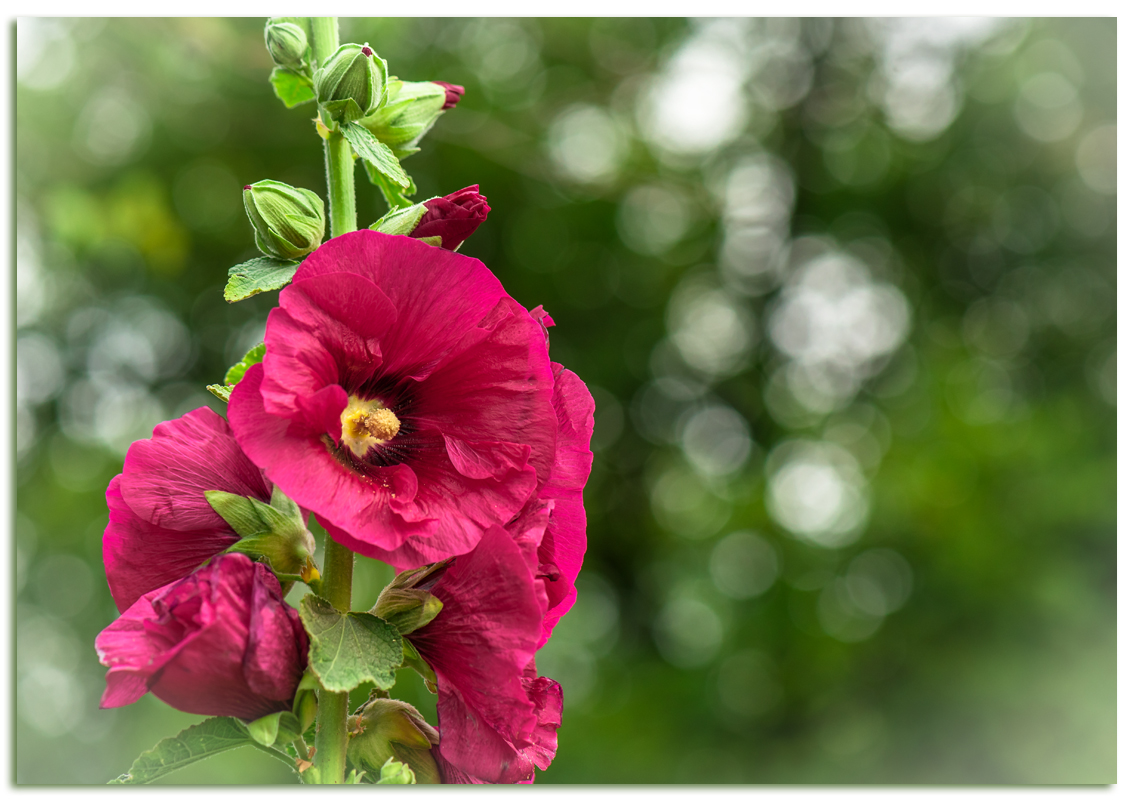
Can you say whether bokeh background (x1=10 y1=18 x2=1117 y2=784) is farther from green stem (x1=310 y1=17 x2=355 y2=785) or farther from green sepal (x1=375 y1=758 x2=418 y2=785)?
green sepal (x1=375 y1=758 x2=418 y2=785)

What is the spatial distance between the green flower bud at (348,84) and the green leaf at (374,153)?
0.04ft

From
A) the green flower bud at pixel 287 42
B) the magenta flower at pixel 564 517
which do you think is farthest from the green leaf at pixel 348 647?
the green flower bud at pixel 287 42

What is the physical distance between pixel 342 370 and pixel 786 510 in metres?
5.01

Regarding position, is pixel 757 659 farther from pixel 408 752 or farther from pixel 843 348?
pixel 408 752

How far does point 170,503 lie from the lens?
668mm

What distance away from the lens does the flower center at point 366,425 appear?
2.23ft

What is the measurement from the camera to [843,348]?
572 cm

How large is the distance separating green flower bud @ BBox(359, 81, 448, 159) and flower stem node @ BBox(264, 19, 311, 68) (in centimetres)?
8

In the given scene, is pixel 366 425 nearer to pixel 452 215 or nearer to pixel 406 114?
pixel 452 215

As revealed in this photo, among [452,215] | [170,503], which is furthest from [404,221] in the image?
[170,503]

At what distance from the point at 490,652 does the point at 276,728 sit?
0.14 metres

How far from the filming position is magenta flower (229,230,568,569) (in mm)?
596

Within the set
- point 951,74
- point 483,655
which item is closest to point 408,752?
point 483,655

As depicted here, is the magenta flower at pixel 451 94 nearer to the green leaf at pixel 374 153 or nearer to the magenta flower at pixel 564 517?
the green leaf at pixel 374 153
